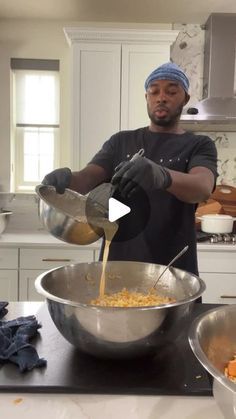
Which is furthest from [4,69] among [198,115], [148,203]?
[148,203]

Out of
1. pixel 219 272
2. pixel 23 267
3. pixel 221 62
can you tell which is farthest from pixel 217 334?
pixel 221 62

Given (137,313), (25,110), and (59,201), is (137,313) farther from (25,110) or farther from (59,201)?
(25,110)

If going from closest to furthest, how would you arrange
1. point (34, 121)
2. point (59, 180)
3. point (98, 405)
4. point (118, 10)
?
1. point (98, 405)
2. point (59, 180)
3. point (118, 10)
4. point (34, 121)

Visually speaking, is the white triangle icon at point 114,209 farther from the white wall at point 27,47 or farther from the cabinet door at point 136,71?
the white wall at point 27,47

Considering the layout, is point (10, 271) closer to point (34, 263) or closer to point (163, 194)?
point (34, 263)

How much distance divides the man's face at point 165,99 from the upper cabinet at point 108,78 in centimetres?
110

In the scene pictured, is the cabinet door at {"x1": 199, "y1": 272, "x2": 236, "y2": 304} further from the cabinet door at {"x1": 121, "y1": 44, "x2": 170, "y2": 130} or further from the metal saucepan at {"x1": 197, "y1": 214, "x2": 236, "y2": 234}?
the cabinet door at {"x1": 121, "y1": 44, "x2": 170, "y2": 130}

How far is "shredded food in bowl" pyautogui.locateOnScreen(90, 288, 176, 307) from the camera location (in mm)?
892

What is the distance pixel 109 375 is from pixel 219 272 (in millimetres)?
1617

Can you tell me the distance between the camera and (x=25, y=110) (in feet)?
9.50

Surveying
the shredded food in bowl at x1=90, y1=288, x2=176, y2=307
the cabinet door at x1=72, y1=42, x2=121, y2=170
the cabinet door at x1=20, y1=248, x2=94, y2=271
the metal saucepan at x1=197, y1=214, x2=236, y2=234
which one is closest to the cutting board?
the shredded food in bowl at x1=90, y1=288, x2=176, y2=307

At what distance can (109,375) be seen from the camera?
29.7 inches

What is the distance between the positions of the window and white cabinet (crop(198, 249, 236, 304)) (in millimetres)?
1404

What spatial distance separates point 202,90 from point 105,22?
0.84 metres
